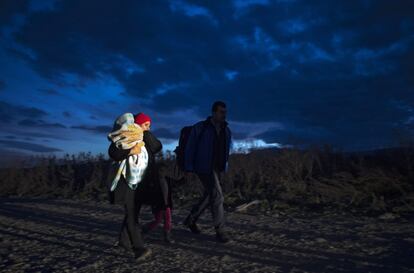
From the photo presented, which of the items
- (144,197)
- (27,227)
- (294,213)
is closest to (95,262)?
(144,197)

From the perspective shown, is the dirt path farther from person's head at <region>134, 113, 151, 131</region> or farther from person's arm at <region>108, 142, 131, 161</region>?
person's head at <region>134, 113, 151, 131</region>

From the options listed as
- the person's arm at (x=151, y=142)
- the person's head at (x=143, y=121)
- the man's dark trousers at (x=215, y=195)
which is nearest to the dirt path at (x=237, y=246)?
the man's dark trousers at (x=215, y=195)

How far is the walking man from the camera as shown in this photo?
22.1 ft

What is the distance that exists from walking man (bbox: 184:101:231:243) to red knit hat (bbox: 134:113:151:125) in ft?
3.88

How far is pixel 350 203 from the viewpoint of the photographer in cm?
980

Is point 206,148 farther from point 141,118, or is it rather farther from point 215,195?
point 141,118

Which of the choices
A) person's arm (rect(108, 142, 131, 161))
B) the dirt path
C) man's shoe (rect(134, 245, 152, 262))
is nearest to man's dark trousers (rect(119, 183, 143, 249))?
man's shoe (rect(134, 245, 152, 262))

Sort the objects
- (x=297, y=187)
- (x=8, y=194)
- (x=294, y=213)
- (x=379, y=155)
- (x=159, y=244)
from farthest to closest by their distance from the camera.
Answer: (x=8, y=194)
(x=379, y=155)
(x=297, y=187)
(x=294, y=213)
(x=159, y=244)

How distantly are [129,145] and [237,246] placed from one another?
2.11 m

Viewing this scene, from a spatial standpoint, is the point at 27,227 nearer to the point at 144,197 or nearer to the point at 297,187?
the point at 144,197

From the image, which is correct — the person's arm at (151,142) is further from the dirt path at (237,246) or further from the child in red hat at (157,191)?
the dirt path at (237,246)

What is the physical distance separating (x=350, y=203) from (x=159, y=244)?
5.11 metres

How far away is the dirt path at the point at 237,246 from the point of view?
5230mm

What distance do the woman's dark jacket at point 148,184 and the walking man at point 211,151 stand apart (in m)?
0.82
